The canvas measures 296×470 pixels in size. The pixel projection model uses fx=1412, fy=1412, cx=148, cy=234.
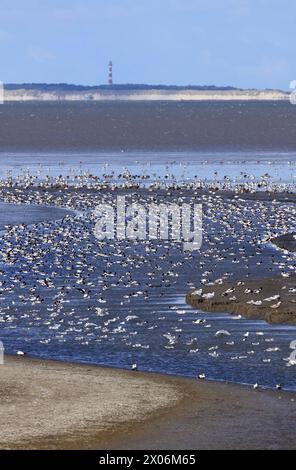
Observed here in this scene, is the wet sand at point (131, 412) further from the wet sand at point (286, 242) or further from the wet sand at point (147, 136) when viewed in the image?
the wet sand at point (147, 136)

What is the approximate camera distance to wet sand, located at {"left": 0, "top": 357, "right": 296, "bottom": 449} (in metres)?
18.9

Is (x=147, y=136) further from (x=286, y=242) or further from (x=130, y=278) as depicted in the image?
(x=130, y=278)

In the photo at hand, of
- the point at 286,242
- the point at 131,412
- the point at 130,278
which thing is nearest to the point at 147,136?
the point at 286,242

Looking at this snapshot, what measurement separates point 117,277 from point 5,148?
71.3 m

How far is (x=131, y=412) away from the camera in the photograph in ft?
66.8

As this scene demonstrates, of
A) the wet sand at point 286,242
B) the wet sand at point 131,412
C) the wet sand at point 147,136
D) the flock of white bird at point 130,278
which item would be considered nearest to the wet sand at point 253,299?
the flock of white bird at point 130,278

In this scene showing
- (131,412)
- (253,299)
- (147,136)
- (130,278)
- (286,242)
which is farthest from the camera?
(147,136)

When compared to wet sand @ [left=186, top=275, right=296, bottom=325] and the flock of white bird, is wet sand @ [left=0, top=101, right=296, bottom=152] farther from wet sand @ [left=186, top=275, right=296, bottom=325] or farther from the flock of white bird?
wet sand @ [left=186, top=275, right=296, bottom=325]

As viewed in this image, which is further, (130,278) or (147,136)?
(147,136)

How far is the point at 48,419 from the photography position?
65.0 ft

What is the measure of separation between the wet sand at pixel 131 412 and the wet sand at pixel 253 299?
5.30 m

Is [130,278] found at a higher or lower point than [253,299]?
lower

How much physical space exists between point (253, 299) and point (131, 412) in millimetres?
9130

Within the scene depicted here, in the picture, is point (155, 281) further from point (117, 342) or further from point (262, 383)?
point (262, 383)
